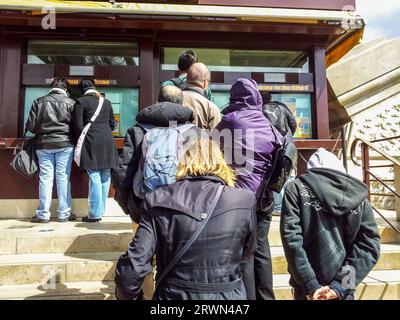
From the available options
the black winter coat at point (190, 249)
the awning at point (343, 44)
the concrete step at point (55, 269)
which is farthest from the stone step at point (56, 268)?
the awning at point (343, 44)

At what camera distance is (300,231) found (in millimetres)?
2170

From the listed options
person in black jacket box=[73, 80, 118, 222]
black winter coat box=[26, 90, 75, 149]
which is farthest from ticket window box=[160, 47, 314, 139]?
black winter coat box=[26, 90, 75, 149]

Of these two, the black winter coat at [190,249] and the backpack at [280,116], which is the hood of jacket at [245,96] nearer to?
the backpack at [280,116]

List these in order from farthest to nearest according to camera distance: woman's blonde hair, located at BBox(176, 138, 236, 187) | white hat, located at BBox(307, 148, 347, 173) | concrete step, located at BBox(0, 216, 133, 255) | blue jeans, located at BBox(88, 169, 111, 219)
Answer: blue jeans, located at BBox(88, 169, 111, 219) < concrete step, located at BBox(0, 216, 133, 255) < white hat, located at BBox(307, 148, 347, 173) < woman's blonde hair, located at BBox(176, 138, 236, 187)

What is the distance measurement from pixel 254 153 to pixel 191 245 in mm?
1117

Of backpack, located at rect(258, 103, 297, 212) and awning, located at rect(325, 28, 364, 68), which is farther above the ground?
awning, located at rect(325, 28, 364, 68)

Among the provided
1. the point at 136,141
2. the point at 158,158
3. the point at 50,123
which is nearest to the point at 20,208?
the point at 50,123

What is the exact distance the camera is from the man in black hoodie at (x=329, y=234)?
2.11 metres

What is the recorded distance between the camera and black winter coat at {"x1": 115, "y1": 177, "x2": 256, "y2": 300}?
1.65 metres

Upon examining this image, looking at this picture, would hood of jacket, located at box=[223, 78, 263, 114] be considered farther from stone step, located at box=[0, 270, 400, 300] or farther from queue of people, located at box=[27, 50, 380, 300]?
stone step, located at box=[0, 270, 400, 300]

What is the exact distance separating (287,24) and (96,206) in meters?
3.95

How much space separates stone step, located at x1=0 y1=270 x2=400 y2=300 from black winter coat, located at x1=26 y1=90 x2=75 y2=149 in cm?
190

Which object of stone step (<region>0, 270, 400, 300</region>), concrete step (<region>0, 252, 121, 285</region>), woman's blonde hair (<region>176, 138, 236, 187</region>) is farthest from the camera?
concrete step (<region>0, 252, 121, 285</region>)
